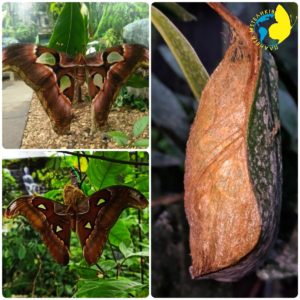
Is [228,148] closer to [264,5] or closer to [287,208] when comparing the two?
[287,208]

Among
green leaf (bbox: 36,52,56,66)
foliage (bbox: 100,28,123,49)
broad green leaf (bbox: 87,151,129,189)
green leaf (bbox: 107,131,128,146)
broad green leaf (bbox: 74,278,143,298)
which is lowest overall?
broad green leaf (bbox: 74,278,143,298)

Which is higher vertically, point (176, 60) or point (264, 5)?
point (264, 5)

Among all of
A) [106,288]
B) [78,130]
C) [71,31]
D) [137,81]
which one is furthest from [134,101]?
[106,288]

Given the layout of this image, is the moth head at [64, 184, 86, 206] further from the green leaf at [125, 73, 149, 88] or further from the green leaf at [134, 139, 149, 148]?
the green leaf at [125, 73, 149, 88]

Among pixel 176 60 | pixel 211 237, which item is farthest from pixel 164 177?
pixel 176 60

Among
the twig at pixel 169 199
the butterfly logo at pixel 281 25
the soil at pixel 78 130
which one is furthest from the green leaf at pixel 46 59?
the butterfly logo at pixel 281 25

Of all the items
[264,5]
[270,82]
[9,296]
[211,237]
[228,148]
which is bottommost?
[9,296]

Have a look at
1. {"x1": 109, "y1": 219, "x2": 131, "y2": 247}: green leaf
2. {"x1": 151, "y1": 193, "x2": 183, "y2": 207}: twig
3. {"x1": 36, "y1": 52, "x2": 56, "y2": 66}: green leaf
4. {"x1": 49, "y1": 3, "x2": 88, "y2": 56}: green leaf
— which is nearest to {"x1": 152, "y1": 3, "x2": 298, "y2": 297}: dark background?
{"x1": 151, "y1": 193, "x2": 183, "y2": 207}: twig
